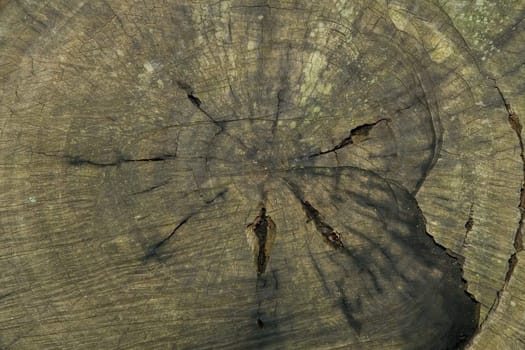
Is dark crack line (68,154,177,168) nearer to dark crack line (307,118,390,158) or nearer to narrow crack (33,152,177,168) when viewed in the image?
narrow crack (33,152,177,168)

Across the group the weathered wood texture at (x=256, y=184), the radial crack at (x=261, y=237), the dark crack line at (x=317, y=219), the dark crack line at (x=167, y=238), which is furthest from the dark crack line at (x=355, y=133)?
the dark crack line at (x=167, y=238)

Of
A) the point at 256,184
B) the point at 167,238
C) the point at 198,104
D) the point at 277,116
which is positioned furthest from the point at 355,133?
the point at 167,238

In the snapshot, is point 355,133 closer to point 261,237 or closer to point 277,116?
point 277,116

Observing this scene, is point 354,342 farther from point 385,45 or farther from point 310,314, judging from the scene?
point 385,45

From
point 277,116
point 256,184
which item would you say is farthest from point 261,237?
point 277,116

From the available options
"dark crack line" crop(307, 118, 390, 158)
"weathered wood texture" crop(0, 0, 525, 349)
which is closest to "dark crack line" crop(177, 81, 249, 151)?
"weathered wood texture" crop(0, 0, 525, 349)

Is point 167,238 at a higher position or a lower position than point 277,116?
lower

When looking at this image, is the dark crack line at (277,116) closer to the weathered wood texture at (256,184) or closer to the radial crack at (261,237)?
the weathered wood texture at (256,184)

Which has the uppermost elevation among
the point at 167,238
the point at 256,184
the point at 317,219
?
the point at 256,184
